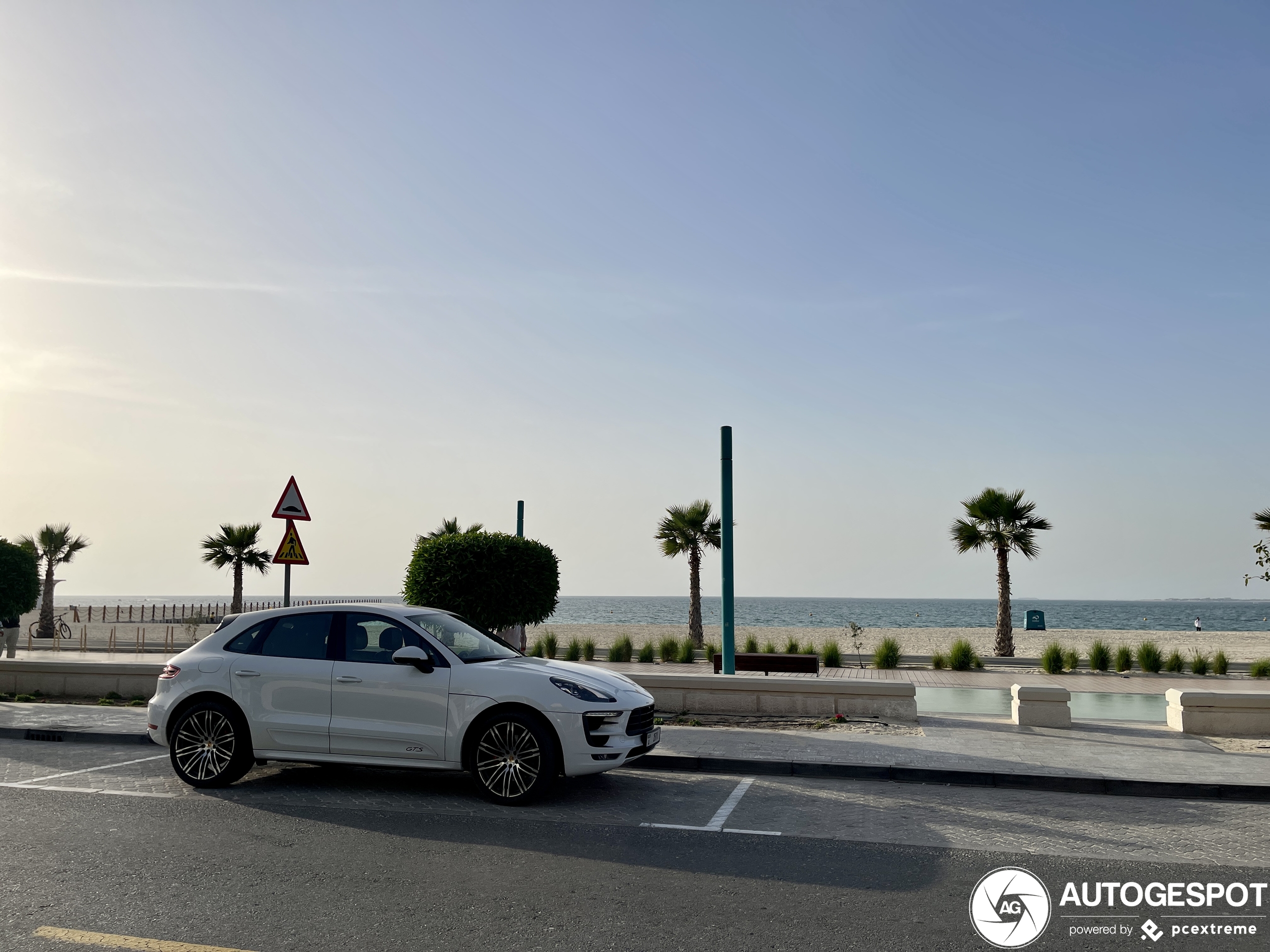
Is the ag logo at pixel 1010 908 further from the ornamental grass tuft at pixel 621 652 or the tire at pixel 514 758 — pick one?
the ornamental grass tuft at pixel 621 652

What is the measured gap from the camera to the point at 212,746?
8609 mm

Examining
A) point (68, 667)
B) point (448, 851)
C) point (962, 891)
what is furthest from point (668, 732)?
point (68, 667)

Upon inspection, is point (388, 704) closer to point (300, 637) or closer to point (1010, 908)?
point (300, 637)

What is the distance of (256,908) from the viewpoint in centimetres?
528

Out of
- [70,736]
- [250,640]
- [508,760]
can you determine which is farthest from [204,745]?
[70,736]

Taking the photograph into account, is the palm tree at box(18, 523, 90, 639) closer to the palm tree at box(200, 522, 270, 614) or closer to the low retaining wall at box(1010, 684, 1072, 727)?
the palm tree at box(200, 522, 270, 614)

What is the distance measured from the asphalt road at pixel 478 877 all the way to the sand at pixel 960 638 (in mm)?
24603

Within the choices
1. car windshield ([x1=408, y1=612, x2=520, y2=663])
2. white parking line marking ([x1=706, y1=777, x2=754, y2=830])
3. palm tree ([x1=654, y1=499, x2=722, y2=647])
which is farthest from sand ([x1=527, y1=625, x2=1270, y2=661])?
car windshield ([x1=408, y1=612, x2=520, y2=663])

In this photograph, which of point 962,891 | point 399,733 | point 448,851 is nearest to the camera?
point 962,891

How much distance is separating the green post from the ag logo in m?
9.18

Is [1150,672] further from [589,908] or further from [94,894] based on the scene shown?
[94,894]

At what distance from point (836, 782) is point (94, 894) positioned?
6.39 m

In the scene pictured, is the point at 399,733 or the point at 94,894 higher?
the point at 399,733

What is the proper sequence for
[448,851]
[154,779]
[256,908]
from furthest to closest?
[154,779]
[448,851]
[256,908]
